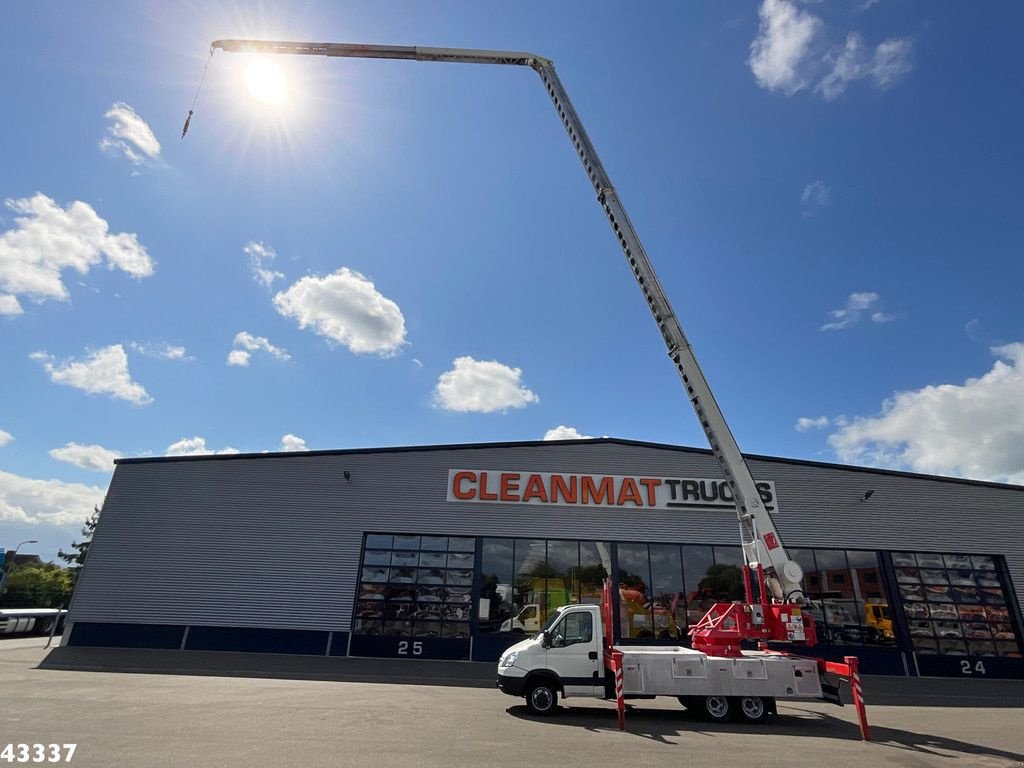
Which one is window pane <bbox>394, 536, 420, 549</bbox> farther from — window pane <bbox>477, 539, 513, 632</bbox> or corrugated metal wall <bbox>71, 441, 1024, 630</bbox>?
window pane <bbox>477, 539, 513, 632</bbox>

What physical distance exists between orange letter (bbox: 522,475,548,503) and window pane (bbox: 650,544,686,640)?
195 inches

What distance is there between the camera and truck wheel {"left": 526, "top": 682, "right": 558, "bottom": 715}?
11.4 meters

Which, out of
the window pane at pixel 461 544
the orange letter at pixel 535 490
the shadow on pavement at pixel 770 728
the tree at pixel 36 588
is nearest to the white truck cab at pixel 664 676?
the shadow on pavement at pixel 770 728

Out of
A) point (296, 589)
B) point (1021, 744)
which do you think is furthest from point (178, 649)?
point (1021, 744)

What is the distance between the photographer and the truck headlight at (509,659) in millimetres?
11773

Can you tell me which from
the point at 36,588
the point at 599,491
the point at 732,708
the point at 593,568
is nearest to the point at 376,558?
the point at 593,568

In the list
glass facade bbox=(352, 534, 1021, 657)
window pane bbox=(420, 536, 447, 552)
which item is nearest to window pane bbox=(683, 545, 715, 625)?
glass facade bbox=(352, 534, 1021, 657)

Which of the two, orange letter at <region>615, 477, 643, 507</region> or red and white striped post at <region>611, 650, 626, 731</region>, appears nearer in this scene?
red and white striped post at <region>611, 650, 626, 731</region>

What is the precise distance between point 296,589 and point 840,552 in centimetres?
2237

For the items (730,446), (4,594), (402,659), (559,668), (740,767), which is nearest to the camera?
(740,767)

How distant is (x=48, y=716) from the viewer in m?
9.45

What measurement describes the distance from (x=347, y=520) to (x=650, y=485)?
13.0 metres

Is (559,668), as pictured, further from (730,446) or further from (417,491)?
(417,491)

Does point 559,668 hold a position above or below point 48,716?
above
